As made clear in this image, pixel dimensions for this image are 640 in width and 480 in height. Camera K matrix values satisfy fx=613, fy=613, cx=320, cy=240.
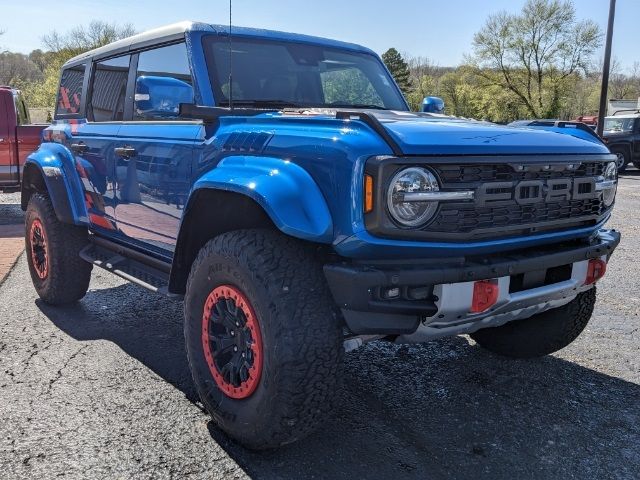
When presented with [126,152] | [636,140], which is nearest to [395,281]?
[126,152]

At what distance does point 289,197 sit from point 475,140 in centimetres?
80

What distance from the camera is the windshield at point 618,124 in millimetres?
20786

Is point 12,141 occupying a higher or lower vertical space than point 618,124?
lower

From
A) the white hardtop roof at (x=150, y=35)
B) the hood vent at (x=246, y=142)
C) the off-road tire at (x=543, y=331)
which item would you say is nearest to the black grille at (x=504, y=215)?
the off-road tire at (x=543, y=331)

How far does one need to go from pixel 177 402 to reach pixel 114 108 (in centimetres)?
214

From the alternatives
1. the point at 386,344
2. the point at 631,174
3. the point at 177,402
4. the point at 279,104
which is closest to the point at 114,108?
the point at 279,104

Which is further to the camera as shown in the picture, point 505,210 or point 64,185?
point 64,185

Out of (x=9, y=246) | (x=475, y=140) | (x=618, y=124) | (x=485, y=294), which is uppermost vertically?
(x=618, y=124)

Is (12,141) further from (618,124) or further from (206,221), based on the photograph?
(618,124)

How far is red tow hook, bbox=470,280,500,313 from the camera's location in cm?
244

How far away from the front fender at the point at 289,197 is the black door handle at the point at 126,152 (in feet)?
4.22

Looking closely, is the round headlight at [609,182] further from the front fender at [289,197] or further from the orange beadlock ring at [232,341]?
the orange beadlock ring at [232,341]

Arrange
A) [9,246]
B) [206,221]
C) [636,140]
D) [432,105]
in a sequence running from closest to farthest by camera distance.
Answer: [206,221] → [432,105] → [9,246] → [636,140]

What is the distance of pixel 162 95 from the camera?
3014mm
